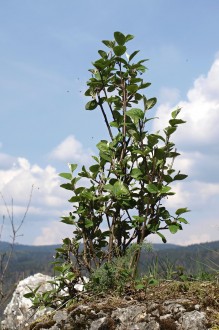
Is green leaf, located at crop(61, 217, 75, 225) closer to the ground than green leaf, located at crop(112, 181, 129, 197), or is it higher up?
closer to the ground

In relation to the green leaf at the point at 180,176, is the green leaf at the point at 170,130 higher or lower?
higher

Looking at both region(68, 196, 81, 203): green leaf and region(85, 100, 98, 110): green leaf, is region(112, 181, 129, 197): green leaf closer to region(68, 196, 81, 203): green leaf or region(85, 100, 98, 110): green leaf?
region(68, 196, 81, 203): green leaf

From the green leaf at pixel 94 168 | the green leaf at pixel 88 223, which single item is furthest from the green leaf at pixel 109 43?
the green leaf at pixel 88 223

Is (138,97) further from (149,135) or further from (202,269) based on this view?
(202,269)

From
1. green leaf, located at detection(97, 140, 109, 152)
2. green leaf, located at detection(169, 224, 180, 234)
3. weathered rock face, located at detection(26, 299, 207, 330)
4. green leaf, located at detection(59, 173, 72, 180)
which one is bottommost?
weathered rock face, located at detection(26, 299, 207, 330)

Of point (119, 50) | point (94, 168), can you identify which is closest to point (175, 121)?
point (94, 168)

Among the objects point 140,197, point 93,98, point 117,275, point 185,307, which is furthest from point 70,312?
point 93,98

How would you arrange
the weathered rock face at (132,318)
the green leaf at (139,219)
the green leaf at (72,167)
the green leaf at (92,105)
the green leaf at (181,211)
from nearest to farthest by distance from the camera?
the weathered rock face at (132,318), the green leaf at (139,219), the green leaf at (181,211), the green leaf at (72,167), the green leaf at (92,105)

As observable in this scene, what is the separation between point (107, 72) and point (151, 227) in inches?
88.2

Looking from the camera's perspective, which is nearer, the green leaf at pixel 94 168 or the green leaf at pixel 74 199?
the green leaf at pixel 74 199

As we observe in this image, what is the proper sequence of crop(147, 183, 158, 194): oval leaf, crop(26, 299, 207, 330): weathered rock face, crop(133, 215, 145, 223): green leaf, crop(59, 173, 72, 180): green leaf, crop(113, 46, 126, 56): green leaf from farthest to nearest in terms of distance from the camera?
1. crop(113, 46, 126, 56): green leaf
2. crop(59, 173, 72, 180): green leaf
3. crop(133, 215, 145, 223): green leaf
4. crop(147, 183, 158, 194): oval leaf
5. crop(26, 299, 207, 330): weathered rock face

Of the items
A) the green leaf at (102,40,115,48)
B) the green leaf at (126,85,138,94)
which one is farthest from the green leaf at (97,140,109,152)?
the green leaf at (102,40,115,48)

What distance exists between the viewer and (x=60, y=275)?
619 cm

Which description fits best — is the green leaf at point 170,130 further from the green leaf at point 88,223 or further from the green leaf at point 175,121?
the green leaf at point 88,223
